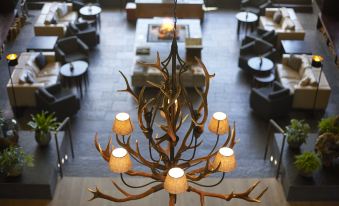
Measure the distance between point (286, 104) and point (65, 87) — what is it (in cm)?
500

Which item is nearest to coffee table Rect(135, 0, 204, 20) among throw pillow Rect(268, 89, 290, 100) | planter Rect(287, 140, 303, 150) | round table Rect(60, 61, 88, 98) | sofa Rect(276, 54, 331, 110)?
round table Rect(60, 61, 88, 98)

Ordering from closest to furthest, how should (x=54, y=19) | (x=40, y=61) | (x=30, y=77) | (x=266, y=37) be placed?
1. (x=30, y=77)
2. (x=40, y=61)
3. (x=266, y=37)
4. (x=54, y=19)

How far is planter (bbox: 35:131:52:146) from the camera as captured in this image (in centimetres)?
890

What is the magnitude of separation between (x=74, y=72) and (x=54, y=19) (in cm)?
290

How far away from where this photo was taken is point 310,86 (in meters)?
10.9

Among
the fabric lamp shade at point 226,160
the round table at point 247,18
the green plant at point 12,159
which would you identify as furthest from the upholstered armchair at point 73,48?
the fabric lamp shade at point 226,160

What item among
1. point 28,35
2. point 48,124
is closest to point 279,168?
point 48,124

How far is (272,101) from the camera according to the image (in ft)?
35.0

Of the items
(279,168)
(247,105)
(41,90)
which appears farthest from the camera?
(247,105)

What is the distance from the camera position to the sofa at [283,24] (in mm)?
13328

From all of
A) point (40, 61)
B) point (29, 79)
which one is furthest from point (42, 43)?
point (29, 79)

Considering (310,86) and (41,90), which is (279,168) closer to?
(310,86)

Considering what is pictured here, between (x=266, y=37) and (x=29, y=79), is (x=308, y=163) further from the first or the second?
(x=29, y=79)

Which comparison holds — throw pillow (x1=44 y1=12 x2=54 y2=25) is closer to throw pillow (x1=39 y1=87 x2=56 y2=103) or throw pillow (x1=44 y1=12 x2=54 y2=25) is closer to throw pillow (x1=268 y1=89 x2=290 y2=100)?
throw pillow (x1=39 y1=87 x2=56 y2=103)
